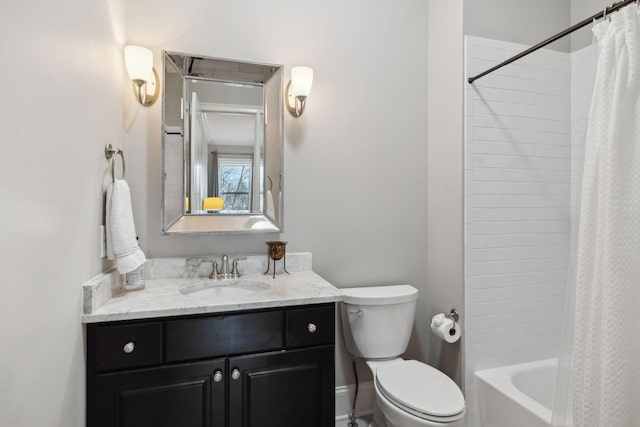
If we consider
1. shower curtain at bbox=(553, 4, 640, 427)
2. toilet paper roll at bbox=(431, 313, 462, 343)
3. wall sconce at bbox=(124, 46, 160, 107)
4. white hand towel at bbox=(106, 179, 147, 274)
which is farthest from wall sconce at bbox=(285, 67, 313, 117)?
toilet paper roll at bbox=(431, 313, 462, 343)

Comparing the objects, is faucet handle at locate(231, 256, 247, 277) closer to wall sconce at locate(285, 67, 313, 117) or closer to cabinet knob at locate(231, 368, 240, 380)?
cabinet knob at locate(231, 368, 240, 380)

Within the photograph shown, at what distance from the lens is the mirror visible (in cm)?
188

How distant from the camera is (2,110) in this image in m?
0.79

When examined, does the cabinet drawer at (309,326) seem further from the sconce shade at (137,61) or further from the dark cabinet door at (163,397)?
the sconce shade at (137,61)

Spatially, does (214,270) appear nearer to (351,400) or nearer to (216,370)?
(216,370)

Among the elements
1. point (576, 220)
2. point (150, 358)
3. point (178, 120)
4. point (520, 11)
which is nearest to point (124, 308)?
point (150, 358)

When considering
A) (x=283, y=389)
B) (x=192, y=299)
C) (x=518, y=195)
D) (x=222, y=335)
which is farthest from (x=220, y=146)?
(x=518, y=195)

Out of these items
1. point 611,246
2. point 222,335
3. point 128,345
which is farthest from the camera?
point 222,335

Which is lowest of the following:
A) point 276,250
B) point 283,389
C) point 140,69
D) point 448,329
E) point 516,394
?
point 516,394

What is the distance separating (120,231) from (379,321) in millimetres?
1304

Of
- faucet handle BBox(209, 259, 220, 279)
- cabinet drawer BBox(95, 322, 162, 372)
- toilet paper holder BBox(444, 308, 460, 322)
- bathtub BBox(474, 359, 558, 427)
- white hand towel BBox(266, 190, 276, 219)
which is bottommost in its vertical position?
bathtub BBox(474, 359, 558, 427)

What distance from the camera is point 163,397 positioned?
1372mm

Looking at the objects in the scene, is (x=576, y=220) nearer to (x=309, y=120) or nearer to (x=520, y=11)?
(x=309, y=120)

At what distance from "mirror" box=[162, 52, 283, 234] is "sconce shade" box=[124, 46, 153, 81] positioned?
0.11 metres
